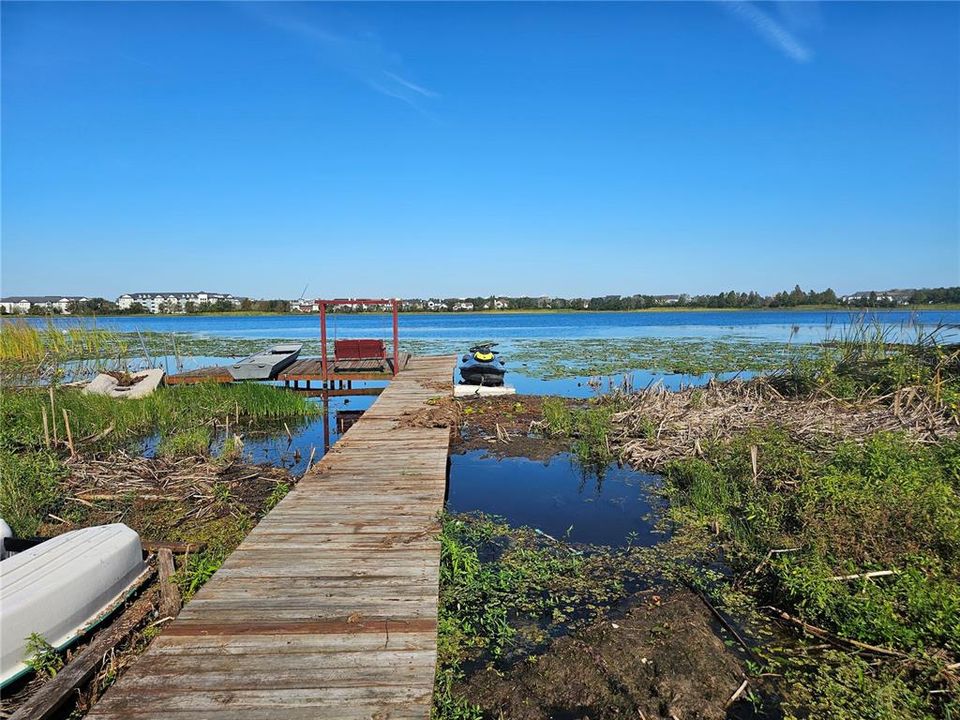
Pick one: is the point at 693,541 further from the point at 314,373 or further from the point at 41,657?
the point at 314,373

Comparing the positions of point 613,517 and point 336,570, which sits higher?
point 336,570

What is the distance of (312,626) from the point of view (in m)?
3.86

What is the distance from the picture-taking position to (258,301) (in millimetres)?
114625

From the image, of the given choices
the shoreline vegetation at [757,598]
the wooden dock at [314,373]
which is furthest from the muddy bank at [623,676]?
the wooden dock at [314,373]

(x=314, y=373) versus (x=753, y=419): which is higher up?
(x=753, y=419)

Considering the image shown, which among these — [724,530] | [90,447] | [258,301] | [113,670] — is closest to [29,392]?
[90,447]

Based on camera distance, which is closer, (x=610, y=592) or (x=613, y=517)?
(x=610, y=592)

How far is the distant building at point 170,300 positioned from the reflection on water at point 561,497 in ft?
393

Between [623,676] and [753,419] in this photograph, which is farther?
[753,419]

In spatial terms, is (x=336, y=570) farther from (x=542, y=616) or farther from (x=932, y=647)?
(x=932, y=647)

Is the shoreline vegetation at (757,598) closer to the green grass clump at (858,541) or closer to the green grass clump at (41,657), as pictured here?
the green grass clump at (858,541)

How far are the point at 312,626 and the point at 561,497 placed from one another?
550 cm

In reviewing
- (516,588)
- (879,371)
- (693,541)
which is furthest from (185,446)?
(879,371)

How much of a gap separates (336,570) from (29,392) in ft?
46.3
